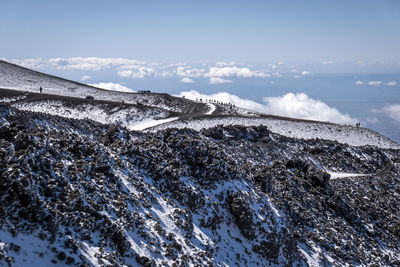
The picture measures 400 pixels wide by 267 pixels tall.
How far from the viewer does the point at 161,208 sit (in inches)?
627

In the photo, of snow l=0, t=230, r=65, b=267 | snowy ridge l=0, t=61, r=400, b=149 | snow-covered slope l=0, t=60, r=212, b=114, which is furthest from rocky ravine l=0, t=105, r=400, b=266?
snow-covered slope l=0, t=60, r=212, b=114

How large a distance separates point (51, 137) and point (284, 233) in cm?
1622

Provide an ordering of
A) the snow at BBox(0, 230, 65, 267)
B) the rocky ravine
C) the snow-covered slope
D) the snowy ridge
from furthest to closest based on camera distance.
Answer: the snow-covered slope → the snowy ridge → the rocky ravine → the snow at BBox(0, 230, 65, 267)

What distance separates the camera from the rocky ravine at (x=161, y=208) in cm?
1037

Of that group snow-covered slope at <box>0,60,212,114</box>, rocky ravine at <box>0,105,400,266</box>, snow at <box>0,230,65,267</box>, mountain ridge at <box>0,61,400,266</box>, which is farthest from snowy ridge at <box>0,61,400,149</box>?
snow at <box>0,230,65,267</box>

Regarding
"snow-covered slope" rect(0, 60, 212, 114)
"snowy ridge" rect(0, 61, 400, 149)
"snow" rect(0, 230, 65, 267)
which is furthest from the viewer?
"snow-covered slope" rect(0, 60, 212, 114)

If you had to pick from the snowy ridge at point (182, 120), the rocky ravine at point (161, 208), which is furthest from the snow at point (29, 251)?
the snowy ridge at point (182, 120)

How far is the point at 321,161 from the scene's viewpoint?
1708 inches

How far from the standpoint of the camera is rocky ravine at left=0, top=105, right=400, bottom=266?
10367 mm

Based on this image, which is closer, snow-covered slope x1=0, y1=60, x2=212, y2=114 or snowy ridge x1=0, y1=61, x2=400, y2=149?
snowy ridge x1=0, y1=61, x2=400, y2=149

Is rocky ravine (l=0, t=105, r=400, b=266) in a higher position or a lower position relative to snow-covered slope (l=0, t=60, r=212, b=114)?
lower

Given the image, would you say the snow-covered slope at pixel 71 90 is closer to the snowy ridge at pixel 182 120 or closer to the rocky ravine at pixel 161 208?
the snowy ridge at pixel 182 120

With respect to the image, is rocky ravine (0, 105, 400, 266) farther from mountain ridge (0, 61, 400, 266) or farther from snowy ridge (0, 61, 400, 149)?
snowy ridge (0, 61, 400, 149)

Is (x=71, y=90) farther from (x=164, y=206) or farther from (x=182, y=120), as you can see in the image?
(x=164, y=206)
